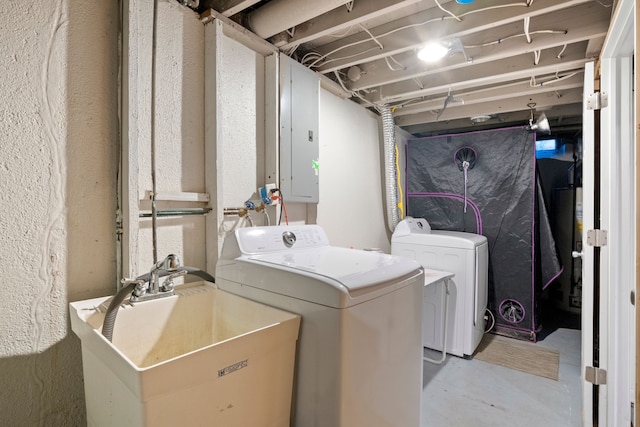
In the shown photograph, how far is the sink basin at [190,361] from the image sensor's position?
2.47ft

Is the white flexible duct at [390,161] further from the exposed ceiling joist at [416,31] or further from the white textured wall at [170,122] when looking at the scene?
the white textured wall at [170,122]

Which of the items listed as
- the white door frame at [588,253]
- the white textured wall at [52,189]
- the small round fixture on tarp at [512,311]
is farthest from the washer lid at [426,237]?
the white textured wall at [52,189]

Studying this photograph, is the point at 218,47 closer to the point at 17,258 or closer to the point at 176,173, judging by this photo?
the point at 176,173

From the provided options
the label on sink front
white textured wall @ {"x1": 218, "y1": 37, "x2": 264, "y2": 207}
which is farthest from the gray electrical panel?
the label on sink front

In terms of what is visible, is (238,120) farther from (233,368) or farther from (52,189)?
(233,368)

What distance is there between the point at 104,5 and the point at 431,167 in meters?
3.16

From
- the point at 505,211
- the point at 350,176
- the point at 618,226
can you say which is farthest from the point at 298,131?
the point at 505,211

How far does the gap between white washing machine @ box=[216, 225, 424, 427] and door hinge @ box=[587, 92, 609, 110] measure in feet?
4.79

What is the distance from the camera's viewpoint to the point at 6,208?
105 cm

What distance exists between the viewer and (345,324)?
3.25 ft

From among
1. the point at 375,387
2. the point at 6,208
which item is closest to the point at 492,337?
the point at 375,387

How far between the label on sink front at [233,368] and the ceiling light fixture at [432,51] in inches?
76.6

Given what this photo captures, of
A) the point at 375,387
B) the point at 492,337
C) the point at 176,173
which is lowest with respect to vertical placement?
the point at 492,337

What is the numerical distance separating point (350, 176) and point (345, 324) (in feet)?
6.57
